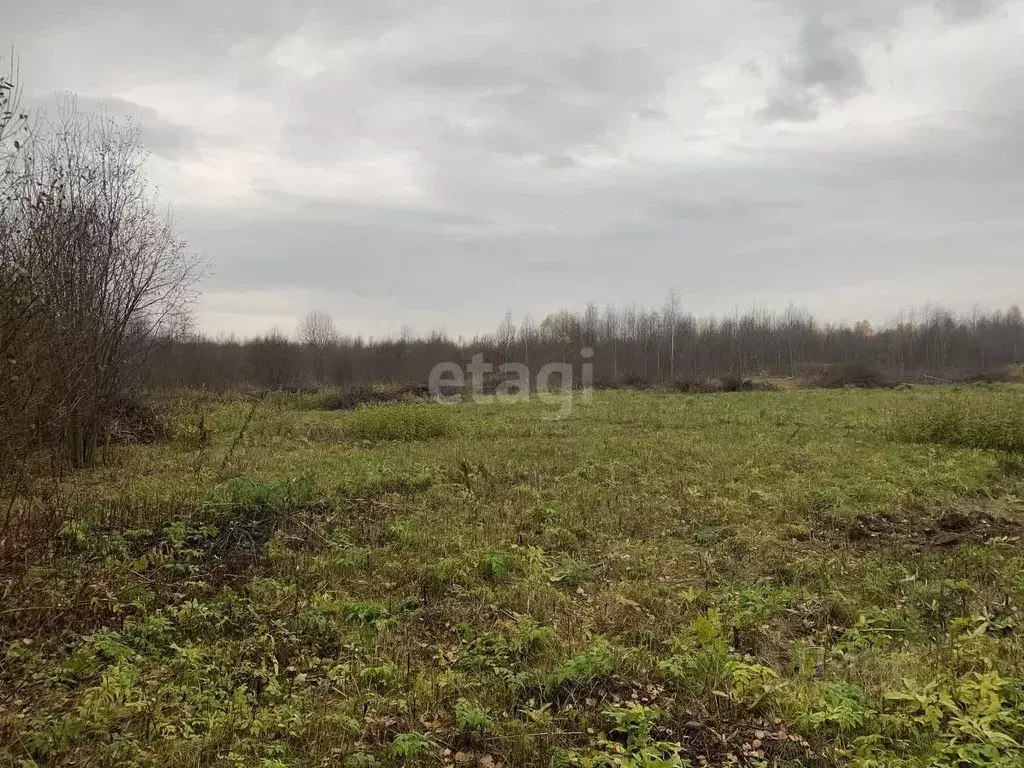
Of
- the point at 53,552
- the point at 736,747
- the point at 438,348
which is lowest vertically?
the point at 736,747

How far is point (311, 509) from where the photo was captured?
8.02 m

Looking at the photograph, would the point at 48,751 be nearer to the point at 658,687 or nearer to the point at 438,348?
the point at 658,687

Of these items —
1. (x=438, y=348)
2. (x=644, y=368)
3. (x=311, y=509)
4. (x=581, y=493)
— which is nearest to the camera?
(x=311, y=509)

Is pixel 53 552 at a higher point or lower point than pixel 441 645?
higher

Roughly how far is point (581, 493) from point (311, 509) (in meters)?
3.68

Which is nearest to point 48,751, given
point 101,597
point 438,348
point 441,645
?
point 101,597

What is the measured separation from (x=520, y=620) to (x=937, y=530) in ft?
18.7

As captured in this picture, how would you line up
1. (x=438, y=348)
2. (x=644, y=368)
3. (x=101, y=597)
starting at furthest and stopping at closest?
(x=644, y=368) → (x=438, y=348) → (x=101, y=597)

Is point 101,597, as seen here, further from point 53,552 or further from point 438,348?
point 438,348

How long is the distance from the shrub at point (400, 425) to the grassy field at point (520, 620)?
456cm

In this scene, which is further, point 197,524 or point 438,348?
point 438,348

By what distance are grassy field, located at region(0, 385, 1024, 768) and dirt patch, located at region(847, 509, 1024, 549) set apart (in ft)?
0.14

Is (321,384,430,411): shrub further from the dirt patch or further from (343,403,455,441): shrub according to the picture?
the dirt patch

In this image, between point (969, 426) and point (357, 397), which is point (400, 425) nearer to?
point (357, 397)
